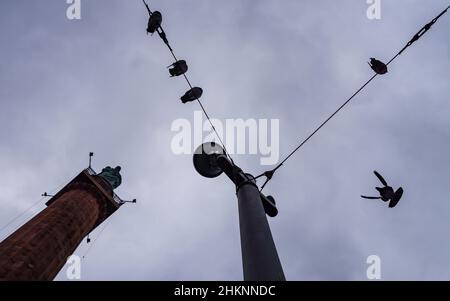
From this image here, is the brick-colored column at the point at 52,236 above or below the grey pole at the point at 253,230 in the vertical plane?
above

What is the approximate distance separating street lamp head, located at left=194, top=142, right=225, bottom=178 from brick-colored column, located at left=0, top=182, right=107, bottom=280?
1737 centimetres

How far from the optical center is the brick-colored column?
19984 millimetres

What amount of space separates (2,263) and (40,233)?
150 inches

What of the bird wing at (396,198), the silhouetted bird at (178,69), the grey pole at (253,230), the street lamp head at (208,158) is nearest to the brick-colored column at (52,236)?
the silhouetted bird at (178,69)

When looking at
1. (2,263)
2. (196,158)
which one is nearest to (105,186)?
(2,263)

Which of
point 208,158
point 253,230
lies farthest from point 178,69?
point 253,230

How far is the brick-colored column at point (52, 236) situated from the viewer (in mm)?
19984

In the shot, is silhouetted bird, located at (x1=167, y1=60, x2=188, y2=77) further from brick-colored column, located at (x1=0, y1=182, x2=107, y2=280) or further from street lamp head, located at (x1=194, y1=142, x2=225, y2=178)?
brick-colored column, located at (x1=0, y1=182, x2=107, y2=280)

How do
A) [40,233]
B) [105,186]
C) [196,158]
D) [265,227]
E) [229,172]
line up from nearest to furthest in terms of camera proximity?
[265,227] < [229,172] < [196,158] < [40,233] < [105,186]

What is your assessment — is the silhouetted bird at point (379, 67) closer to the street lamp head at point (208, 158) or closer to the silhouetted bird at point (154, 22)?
the street lamp head at point (208, 158)

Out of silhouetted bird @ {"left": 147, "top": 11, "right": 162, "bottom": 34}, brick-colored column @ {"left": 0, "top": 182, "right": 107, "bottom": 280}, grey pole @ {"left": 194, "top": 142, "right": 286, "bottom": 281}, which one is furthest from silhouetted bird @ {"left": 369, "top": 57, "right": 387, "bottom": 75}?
brick-colored column @ {"left": 0, "top": 182, "right": 107, "bottom": 280}

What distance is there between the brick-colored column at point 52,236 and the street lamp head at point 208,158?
1737 cm
